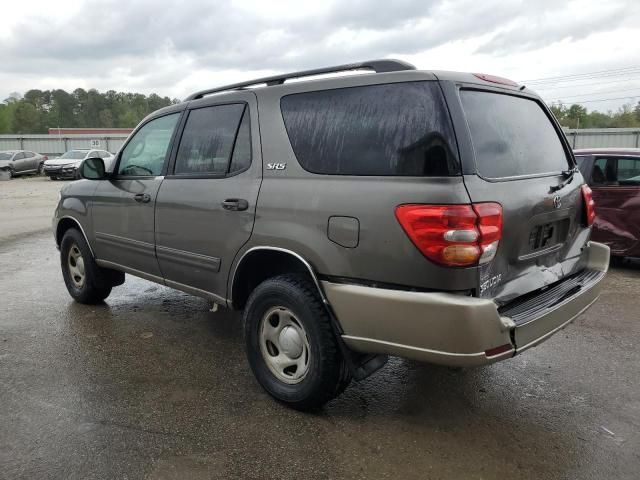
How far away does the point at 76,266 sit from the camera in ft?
17.6

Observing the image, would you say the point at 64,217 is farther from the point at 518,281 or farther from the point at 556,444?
the point at 556,444

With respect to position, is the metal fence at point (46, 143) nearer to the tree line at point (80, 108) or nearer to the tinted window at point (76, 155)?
the tinted window at point (76, 155)

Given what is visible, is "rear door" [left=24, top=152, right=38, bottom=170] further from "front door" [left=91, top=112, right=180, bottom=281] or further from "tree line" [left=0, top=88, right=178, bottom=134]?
"tree line" [left=0, top=88, right=178, bottom=134]

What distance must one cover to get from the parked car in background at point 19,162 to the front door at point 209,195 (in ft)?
93.5

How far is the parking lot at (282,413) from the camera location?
262cm

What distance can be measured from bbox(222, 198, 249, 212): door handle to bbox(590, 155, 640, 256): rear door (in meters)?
5.23

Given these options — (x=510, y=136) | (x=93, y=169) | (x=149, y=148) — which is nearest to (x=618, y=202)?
(x=510, y=136)

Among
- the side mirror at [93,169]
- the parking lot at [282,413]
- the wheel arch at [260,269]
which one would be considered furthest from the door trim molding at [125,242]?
the wheel arch at [260,269]

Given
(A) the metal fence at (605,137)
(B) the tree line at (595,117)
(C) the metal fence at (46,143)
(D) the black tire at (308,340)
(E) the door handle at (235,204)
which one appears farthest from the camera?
(B) the tree line at (595,117)

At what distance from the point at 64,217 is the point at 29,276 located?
196 cm

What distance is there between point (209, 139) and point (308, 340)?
1.66 metres

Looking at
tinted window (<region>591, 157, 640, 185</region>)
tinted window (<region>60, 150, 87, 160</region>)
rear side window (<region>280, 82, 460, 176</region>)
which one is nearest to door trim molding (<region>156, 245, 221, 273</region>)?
rear side window (<region>280, 82, 460, 176</region>)

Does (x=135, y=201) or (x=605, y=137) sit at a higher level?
(x=605, y=137)

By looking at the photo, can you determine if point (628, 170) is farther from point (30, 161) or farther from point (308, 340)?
point (30, 161)
